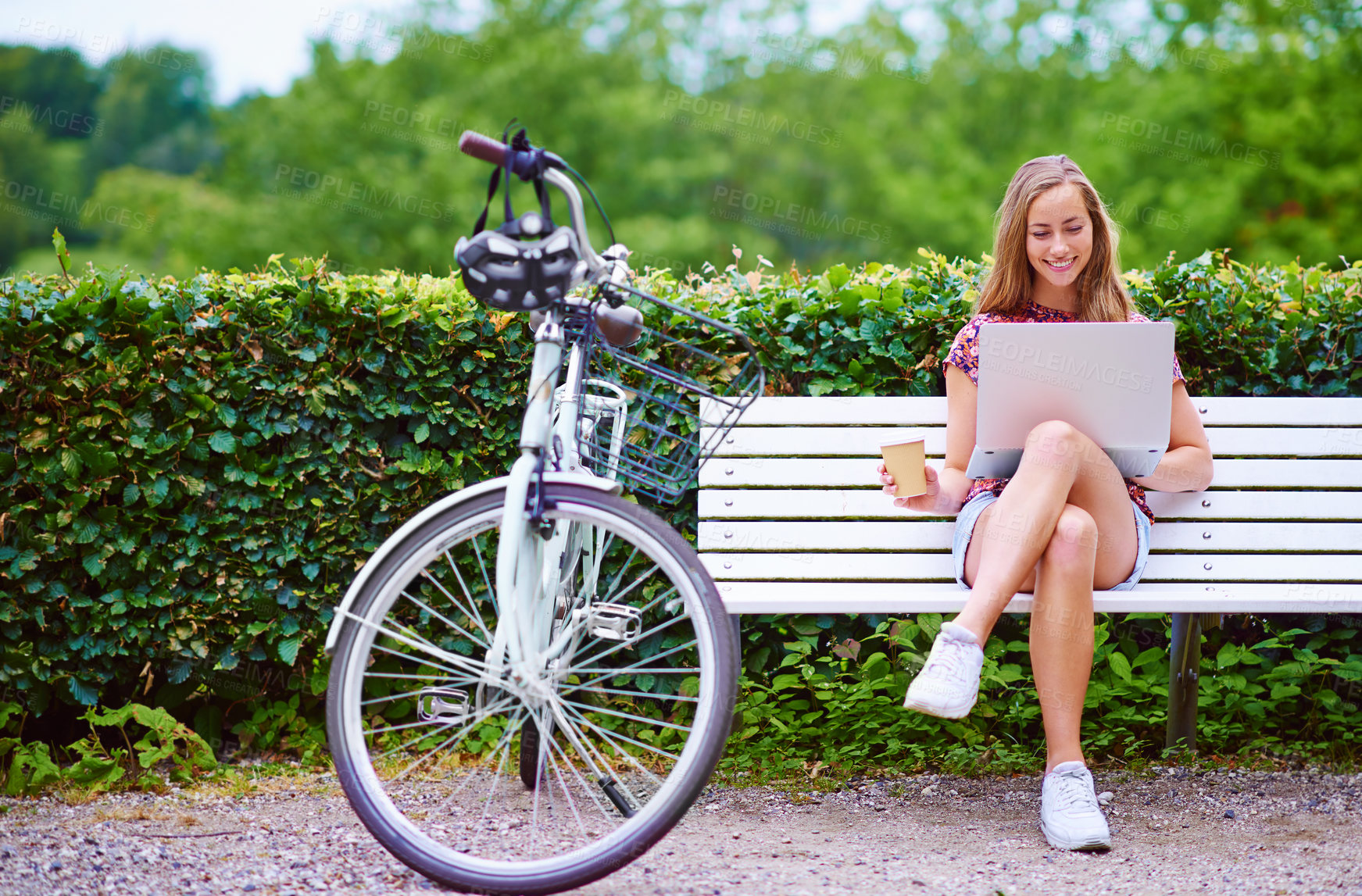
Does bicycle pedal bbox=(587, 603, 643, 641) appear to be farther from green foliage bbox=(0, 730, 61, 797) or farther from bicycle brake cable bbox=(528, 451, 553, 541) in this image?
green foliage bbox=(0, 730, 61, 797)

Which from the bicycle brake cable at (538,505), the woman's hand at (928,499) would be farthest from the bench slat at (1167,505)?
the bicycle brake cable at (538,505)

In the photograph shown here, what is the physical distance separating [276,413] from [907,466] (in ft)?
5.57

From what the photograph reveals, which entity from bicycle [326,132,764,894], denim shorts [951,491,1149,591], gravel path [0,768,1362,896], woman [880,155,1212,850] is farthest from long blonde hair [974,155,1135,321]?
gravel path [0,768,1362,896]

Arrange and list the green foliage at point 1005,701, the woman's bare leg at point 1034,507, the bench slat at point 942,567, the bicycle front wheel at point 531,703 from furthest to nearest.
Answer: the green foliage at point 1005,701 < the bench slat at point 942,567 < the woman's bare leg at point 1034,507 < the bicycle front wheel at point 531,703

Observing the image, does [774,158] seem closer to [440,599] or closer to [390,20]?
[390,20]

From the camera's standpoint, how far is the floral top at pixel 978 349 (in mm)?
2689

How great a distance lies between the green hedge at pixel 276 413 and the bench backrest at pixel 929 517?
0.67ft

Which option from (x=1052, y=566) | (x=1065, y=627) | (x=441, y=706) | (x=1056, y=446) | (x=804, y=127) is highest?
(x=804, y=127)

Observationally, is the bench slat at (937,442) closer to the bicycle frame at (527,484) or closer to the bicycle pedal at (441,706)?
the bicycle frame at (527,484)

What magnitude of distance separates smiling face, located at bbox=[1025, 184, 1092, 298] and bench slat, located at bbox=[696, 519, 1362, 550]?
2.30 feet

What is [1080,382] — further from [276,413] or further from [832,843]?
[276,413]

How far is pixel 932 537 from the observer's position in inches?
113

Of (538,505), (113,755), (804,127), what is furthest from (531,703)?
(804,127)

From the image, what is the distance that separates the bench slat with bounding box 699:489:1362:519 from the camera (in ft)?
9.41
